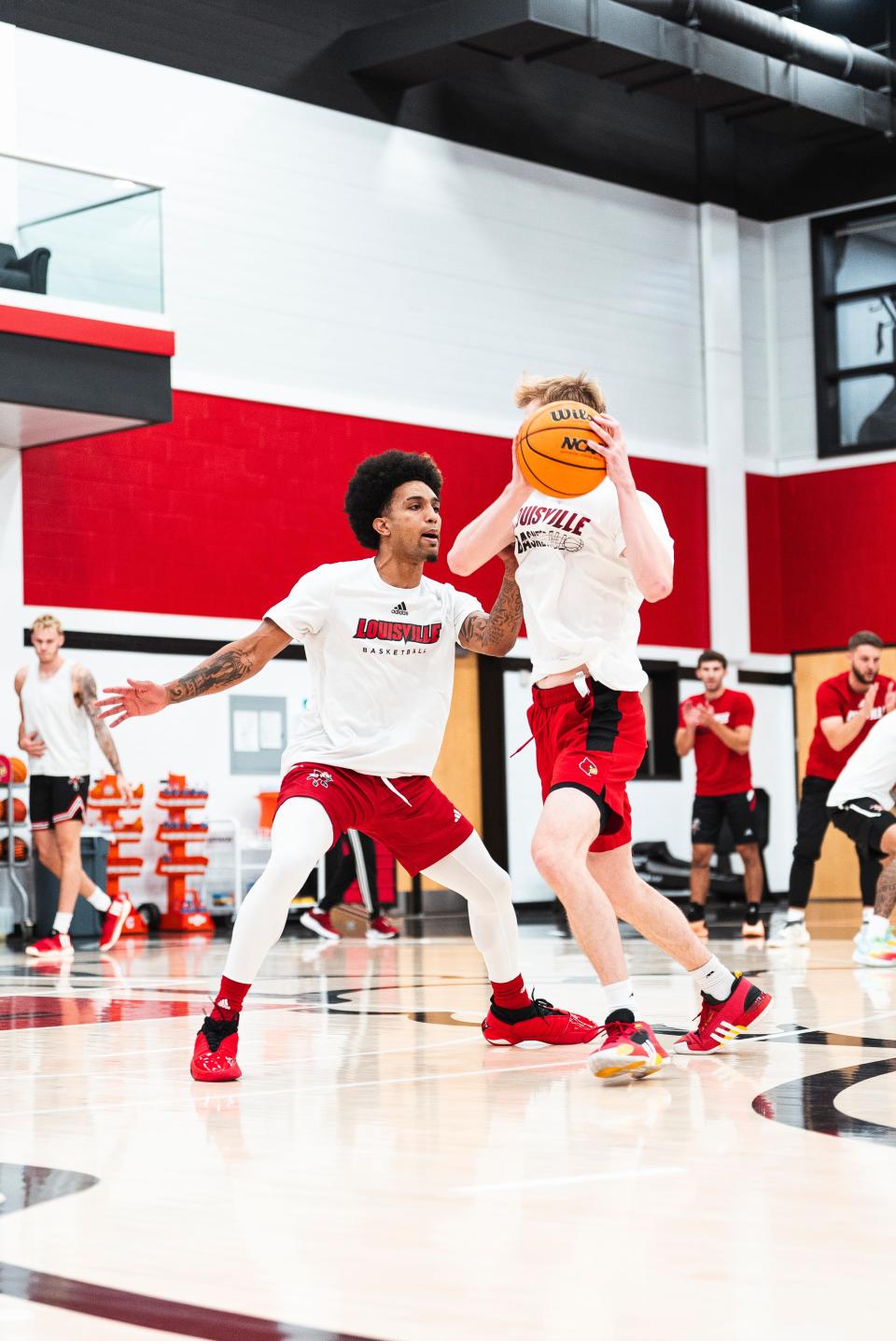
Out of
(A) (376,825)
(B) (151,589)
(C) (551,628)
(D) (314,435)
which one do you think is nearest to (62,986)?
(A) (376,825)

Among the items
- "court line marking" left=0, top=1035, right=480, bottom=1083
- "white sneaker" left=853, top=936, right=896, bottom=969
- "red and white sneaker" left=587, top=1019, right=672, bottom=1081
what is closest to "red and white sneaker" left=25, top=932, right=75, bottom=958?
"white sneaker" left=853, top=936, right=896, bottom=969

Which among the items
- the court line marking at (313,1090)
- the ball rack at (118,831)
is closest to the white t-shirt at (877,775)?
the court line marking at (313,1090)

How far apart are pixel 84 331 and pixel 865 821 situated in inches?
274

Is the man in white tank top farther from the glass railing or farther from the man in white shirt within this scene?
the man in white shirt

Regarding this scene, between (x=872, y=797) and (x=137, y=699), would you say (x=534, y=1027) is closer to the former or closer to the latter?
(x=137, y=699)

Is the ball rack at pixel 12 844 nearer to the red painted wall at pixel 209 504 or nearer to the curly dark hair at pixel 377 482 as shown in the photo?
the red painted wall at pixel 209 504

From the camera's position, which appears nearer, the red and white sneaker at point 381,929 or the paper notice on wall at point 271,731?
the red and white sneaker at point 381,929

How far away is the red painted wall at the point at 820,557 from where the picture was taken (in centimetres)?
2052

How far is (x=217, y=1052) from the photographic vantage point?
189 inches

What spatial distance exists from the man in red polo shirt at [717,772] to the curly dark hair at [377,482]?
7121 millimetres

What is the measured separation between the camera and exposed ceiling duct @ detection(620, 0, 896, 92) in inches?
695

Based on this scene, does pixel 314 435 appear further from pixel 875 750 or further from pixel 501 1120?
pixel 501 1120

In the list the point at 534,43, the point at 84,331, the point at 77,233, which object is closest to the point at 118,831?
the point at 84,331

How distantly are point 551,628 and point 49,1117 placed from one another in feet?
6.03
